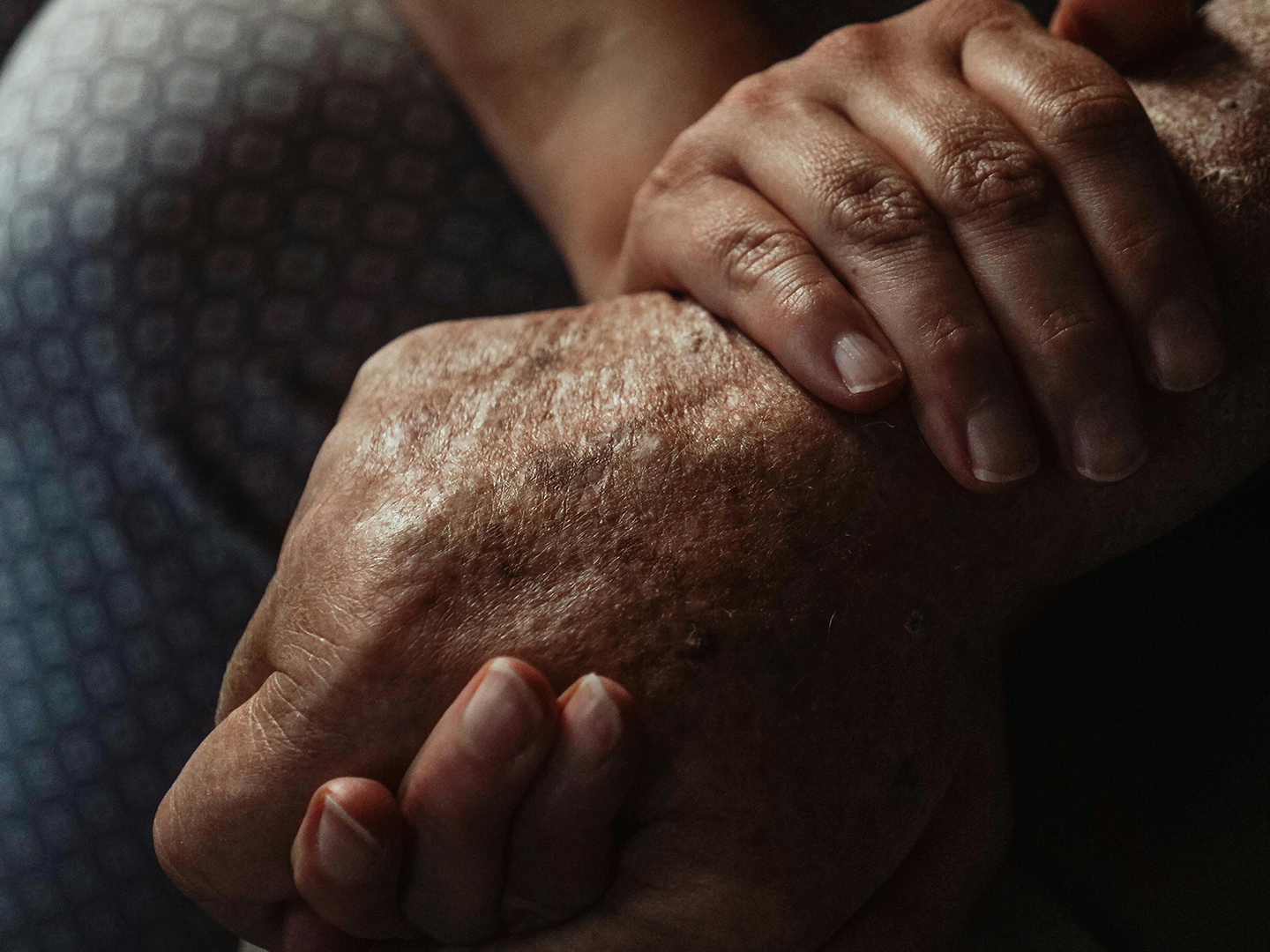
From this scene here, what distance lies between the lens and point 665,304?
780 millimetres

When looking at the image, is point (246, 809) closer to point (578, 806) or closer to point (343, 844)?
point (343, 844)

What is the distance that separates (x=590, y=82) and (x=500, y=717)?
77 centimetres

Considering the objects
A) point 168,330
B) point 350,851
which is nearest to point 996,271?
point 350,851

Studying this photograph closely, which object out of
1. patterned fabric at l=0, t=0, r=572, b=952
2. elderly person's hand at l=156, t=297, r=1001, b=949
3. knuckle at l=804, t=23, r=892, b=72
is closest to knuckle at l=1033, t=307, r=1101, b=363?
elderly person's hand at l=156, t=297, r=1001, b=949

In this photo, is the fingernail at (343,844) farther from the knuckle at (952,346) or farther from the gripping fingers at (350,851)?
the knuckle at (952,346)

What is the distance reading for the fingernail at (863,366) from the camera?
0.64 meters

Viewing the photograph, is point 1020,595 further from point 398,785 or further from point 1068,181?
point 398,785

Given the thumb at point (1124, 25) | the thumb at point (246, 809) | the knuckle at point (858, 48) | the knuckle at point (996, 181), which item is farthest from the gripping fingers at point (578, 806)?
the thumb at point (1124, 25)

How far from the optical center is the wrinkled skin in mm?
611

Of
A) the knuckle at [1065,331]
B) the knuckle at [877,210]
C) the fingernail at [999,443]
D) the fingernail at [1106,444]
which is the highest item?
the knuckle at [877,210]

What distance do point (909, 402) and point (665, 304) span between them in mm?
207

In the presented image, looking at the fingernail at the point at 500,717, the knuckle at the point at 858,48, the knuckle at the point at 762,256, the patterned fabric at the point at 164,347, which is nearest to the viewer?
the fingernail at the point at 500,717

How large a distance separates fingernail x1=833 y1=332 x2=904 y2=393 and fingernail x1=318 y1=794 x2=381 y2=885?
0.39 meters

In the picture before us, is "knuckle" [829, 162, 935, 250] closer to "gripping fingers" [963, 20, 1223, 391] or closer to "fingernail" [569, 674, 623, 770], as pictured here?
"gripping fingers" [963, 20, 1223, 391]
